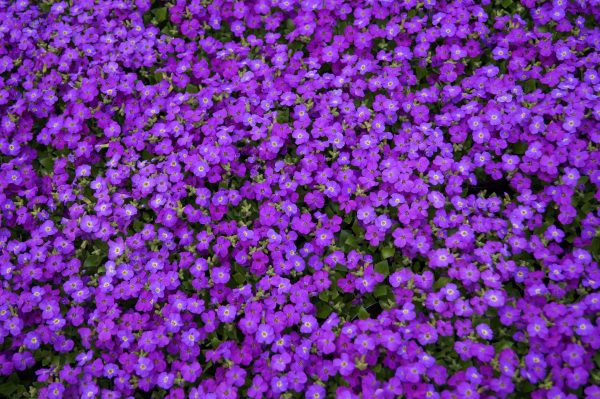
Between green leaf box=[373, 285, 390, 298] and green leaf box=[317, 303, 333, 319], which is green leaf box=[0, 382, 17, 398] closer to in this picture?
green leaf box=[317, 303, 333, 319]

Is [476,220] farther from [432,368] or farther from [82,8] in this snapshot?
[82,8]

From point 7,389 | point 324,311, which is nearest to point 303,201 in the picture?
point 324,311

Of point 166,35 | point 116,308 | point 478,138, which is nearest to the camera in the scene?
point 116,308

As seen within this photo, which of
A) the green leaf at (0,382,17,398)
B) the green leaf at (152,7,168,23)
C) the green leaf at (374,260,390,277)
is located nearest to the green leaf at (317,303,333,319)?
the green leaf at (374,260,390,277)

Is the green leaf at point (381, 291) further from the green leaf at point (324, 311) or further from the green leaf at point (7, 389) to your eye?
the green leaf at point (7, 389)

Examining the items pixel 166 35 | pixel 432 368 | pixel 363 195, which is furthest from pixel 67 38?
pixel 432 368

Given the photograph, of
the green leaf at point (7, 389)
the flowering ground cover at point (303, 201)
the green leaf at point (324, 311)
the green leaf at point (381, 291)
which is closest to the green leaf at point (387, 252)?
the flowering ground cover at point (303, 201)
